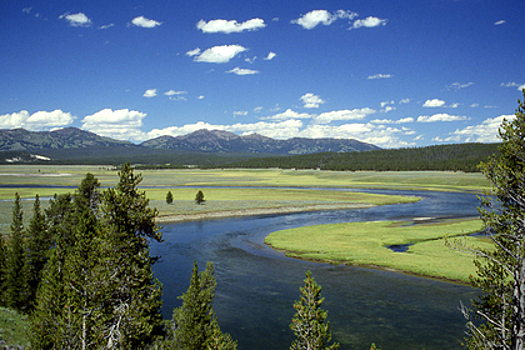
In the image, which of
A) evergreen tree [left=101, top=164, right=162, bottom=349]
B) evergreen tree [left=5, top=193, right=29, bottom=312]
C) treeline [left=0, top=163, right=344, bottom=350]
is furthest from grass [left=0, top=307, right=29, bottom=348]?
evergreen tree [left=101, top=164, right=162, bottom=349]

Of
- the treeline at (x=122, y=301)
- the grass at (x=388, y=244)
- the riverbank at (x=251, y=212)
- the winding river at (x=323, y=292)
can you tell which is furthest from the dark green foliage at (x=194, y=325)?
the riverbank at (x=251, y=212)

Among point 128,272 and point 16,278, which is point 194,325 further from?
point 16,278

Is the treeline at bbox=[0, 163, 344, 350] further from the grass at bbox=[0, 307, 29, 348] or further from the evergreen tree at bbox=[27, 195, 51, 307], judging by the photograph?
the evergreen tree at bbox=[27, 195, 51, 307]

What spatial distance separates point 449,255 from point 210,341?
3126 cm

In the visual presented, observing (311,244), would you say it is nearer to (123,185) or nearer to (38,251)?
(38,251)

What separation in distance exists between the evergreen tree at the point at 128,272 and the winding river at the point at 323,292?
8.41 meters

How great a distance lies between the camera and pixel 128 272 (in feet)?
46.4

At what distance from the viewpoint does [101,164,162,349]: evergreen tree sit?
1327 cm

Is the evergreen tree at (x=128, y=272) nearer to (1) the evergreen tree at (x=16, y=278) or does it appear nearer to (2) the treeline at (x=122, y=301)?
(2) the treeline at (x=122, y=301)

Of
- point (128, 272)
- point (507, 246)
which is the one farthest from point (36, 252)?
point (507, 246)

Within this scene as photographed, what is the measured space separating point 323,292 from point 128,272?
1757cm

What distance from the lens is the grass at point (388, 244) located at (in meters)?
33.9

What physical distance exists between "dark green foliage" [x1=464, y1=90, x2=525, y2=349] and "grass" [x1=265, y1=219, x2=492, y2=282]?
61.7 ft

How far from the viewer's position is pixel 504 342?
9914mm
